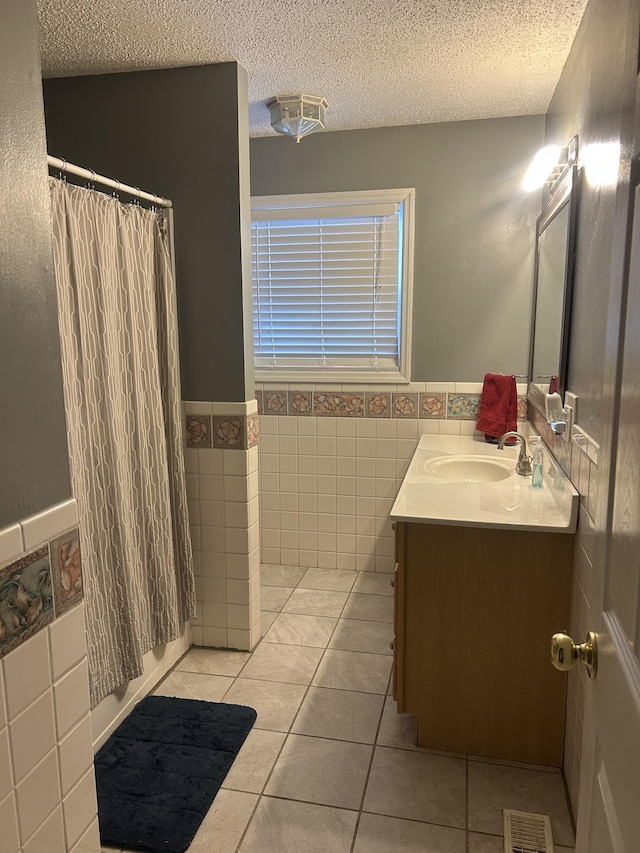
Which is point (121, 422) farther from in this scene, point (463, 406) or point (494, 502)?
point (463, 406)

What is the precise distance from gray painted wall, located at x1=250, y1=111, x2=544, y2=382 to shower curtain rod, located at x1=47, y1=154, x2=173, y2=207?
44.4 inches

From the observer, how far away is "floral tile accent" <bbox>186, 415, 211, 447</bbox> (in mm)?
2674

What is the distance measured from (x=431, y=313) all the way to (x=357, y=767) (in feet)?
7.31

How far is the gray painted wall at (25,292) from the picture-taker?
1.14 m

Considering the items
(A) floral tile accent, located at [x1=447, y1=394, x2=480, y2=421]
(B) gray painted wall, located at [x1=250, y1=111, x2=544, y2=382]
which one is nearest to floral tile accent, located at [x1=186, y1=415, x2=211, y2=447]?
(B) gray painted wall, located at [x1=250, y1=111, x2=544, y2=382]

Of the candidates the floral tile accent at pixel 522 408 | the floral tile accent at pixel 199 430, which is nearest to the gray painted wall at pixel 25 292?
the floral tile accent at pixel 199 430

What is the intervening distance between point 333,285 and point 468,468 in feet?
4.36

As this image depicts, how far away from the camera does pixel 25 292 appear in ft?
3.89

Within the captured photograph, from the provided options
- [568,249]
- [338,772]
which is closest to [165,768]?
[338,772]

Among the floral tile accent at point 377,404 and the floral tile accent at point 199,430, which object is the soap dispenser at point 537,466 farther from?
the floral tile accent at point 199,430

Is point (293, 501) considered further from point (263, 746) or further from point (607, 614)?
point (607, 614)

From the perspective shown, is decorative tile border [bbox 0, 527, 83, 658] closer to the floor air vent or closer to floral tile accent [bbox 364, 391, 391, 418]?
the floor air vent

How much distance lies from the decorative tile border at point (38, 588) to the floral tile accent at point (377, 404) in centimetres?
229

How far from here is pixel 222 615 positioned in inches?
110
